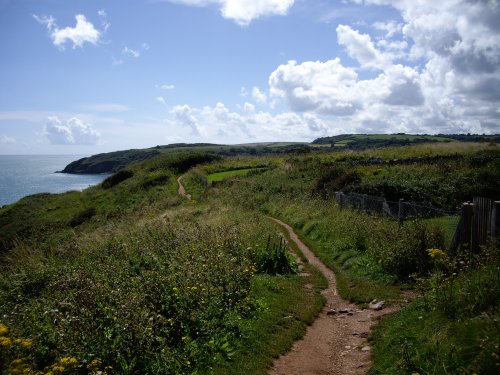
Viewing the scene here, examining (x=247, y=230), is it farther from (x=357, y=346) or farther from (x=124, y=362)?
(x=124, y=362)

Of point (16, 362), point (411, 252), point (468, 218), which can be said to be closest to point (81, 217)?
point (411, 252)

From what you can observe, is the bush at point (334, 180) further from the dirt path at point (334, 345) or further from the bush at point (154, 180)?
the bush at point (154, 180)

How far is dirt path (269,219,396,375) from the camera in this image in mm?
7094

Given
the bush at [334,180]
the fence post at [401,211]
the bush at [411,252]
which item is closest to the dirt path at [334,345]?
the bush at [411,252]

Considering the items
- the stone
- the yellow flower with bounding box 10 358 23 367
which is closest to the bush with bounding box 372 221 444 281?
the stone

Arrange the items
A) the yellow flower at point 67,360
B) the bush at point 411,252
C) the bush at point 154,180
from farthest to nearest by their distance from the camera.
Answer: the bush at point 154,180
the bush at point 411,252
the yellow flower at point 67,360

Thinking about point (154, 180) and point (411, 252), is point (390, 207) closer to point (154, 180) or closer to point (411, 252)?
point (411, 252)

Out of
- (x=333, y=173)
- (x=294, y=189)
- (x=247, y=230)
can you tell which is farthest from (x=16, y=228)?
(x=247, y=230)

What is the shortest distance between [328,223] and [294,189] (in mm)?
13828

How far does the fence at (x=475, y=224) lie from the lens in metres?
9.34

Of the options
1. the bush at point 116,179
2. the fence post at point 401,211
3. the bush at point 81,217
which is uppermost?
the fence post at point 401,211

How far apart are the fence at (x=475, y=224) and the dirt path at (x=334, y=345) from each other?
2548 millimetres

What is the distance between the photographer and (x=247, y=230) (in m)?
16.3

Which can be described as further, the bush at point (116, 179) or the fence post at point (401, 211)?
the bush at point (116, 179)
